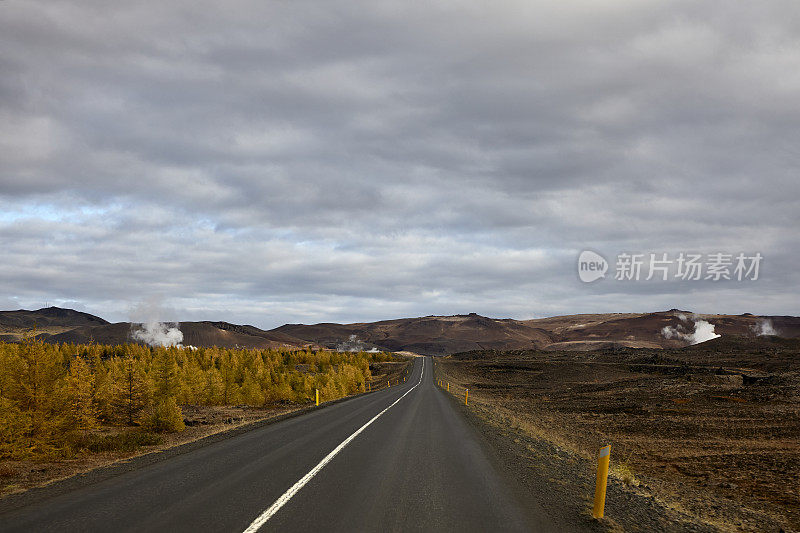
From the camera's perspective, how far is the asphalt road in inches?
296

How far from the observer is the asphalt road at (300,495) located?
752cm

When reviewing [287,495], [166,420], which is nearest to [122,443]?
[166,420]

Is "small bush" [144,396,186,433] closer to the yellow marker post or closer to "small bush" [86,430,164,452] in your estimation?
"small bush" [86,430,164,452]

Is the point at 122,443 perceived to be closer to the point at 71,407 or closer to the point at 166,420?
the point at 71,407

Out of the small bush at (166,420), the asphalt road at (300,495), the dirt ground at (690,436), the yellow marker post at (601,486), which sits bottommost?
the small bush at (166,420)

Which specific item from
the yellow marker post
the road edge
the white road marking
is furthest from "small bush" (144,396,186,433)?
the yellow marker post

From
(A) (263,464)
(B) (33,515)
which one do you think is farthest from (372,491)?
(B) (33,515)

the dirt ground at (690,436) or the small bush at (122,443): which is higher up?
the dirt ground at (690,436)

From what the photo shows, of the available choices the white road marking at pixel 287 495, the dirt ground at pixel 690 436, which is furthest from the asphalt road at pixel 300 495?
the dirt ground at pixel 690 436

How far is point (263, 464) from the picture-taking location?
1204 centimetres

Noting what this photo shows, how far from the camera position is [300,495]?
8.97m

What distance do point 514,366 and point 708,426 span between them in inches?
3065

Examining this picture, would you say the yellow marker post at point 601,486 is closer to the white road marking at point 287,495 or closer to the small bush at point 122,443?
the white road marking at point 287,495

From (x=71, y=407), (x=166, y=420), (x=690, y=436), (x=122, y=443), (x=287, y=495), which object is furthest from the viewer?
(x=690, y=436)
